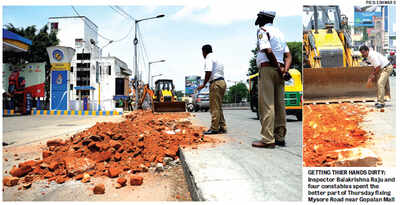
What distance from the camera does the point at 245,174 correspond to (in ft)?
6.23

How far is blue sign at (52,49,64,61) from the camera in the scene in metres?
19.1

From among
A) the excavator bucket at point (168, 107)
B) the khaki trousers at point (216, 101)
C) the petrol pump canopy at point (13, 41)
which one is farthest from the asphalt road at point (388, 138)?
the petrol pump canopy at point (13, 41)

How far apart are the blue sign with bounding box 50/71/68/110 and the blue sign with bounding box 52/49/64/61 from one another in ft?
3.35

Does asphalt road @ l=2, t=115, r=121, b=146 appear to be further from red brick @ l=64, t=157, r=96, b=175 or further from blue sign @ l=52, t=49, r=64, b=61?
blue sign @ l=52, t=49, r=64, b=61

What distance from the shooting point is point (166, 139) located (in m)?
3.62

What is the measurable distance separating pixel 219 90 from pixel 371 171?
2.81 m

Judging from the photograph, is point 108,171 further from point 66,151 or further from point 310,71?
point 310,71

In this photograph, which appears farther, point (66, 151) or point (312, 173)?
point (66, 151)

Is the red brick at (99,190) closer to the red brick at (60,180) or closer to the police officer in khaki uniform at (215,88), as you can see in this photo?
the red brick at (60,180)

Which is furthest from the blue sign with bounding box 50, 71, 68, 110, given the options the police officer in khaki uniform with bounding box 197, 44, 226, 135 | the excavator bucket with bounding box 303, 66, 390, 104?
the excavator bucket with bounding box 303, 66, 390, 104

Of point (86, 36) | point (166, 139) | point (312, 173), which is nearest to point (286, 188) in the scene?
point (312, 173)

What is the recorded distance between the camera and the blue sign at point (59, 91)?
18.9 meters

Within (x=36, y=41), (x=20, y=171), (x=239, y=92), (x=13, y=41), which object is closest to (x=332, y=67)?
(x=20, y=171)

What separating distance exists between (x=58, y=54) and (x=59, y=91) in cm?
268
